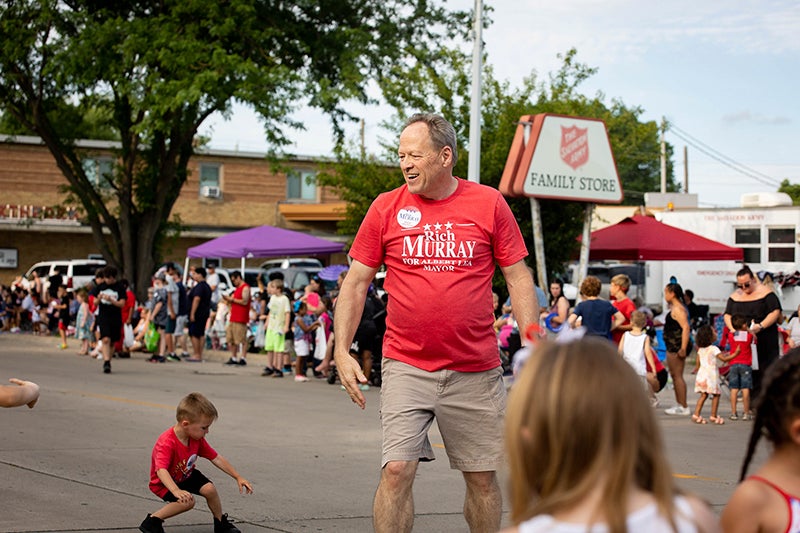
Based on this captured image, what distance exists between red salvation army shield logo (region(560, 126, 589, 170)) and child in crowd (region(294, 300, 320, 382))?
17.7ft

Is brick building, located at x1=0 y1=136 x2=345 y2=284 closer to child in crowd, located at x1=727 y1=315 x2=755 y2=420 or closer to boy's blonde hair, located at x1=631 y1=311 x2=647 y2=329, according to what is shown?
boy's blonde hair, located at x1=631 y1=311 x2=647 y2=329

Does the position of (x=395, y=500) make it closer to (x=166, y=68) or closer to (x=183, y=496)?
(x=183, y=496)

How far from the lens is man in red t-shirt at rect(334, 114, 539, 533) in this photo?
5.09 meters

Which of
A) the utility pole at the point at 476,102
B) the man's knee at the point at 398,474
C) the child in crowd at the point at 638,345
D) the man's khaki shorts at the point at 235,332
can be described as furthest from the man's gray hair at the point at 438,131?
the man's khaki shorts at the point at 235,332

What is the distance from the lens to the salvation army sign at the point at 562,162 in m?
19.1

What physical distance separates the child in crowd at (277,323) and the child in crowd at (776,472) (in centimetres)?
1529

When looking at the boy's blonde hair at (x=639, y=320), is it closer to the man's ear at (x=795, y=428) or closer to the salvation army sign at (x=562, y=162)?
the salvation army sign at (x=562, y=162)

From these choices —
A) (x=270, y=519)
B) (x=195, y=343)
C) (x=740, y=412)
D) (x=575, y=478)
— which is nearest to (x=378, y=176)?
(x=195, y=343)

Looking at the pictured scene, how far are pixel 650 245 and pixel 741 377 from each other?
8608mm

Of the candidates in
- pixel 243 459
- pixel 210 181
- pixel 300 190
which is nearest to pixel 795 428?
pixel 243 459

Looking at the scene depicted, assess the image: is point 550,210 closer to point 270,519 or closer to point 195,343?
point 195,343

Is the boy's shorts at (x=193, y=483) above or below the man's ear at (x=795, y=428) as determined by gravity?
below

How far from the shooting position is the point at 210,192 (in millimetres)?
47375

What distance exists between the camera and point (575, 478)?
215 cm
